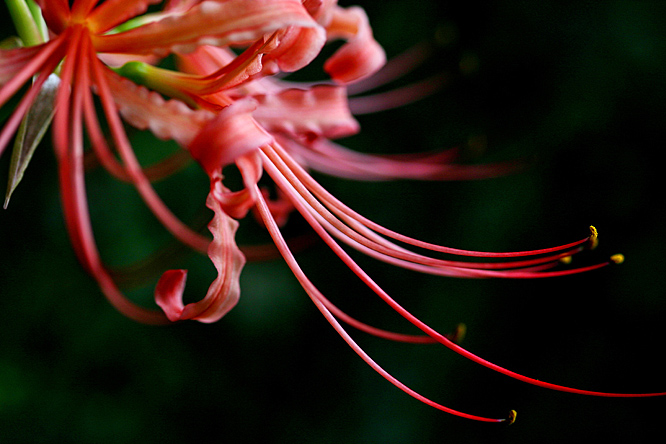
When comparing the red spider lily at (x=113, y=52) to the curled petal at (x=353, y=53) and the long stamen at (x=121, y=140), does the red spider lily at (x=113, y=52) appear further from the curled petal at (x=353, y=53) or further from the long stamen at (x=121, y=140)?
the curled petal at (x=353, y=53)

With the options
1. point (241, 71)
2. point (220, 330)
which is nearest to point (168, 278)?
point (241, 71)

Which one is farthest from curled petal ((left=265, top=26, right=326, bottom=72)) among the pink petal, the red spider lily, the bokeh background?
the bokeh background

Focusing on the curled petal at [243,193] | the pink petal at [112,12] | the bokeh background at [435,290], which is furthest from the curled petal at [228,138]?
the bokeh background at [435,290]

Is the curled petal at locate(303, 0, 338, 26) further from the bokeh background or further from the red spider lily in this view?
the bokeh background

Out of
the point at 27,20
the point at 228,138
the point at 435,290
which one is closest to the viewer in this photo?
the point at 228,138

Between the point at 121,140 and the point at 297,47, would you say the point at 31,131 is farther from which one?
the point at 297,47

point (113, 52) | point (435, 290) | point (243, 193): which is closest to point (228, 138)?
point (243, 193)
